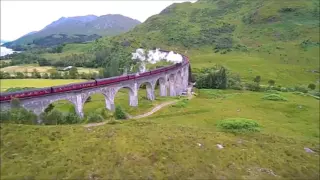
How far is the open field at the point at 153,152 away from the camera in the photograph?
1385 inches

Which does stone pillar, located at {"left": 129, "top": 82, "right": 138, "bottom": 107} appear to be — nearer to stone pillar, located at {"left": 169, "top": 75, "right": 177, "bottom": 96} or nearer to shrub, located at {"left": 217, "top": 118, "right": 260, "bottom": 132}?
stone pillar, located at {"left": 169, "top": 75, "right": 177, "bottom": 96}

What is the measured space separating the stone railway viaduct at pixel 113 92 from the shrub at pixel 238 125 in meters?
21.2

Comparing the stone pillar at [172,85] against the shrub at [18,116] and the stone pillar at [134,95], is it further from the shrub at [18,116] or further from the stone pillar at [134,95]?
the shrub at [18,116]

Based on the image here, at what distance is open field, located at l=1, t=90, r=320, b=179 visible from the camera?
3519 cm

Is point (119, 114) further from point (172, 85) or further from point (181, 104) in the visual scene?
point (172, 85)

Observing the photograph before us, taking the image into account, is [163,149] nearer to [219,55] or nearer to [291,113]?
[291,113]

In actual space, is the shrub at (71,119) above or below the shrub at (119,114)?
above

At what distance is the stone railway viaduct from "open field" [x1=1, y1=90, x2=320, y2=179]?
28.8ft

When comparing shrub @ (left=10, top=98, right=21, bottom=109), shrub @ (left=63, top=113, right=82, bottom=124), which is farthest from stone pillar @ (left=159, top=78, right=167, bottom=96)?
shrub @ (left=10, top=98, right=21, bottom=109)

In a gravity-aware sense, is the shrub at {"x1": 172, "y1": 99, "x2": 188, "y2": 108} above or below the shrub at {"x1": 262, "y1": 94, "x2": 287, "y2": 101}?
above

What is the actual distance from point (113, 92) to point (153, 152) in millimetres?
28413

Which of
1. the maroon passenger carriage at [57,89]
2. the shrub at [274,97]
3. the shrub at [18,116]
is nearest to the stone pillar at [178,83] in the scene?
the maroon passenger carriage at [57,89]

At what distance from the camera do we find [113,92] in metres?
67.0

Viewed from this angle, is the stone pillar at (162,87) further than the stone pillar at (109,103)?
Yes
